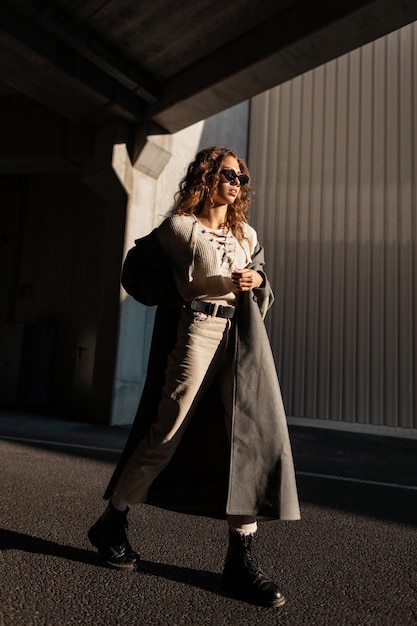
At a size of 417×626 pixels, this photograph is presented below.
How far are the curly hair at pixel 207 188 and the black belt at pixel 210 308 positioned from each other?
0.36 metres

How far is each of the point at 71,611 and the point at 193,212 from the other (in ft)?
5.04

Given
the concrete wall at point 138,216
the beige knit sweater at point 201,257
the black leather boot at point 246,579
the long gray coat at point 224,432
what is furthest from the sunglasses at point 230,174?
the concrete wall at point 138,216

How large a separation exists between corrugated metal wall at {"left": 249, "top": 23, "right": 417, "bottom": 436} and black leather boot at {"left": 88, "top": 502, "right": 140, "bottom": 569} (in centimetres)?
667

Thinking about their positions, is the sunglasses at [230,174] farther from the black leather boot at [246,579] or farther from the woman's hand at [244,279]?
the black leather boot at [246,579]

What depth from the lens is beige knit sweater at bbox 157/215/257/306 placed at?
1.86 meters

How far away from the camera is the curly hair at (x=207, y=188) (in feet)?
6.62

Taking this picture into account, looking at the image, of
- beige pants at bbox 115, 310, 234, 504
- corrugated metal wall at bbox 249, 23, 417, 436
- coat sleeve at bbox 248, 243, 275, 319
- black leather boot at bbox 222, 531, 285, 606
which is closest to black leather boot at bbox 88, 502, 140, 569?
beige pants at bbox 115, 310, 234, 504

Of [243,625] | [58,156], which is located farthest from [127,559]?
[58,156]

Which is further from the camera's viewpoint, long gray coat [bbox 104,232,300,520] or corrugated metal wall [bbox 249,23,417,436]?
corrugated metal wall [bbox 249,23,417,436]

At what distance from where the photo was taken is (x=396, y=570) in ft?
6.48

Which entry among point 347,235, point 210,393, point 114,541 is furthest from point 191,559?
point 347,235

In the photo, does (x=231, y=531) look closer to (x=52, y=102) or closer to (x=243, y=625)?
(x=243, y=625)

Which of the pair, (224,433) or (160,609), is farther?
(224,433)

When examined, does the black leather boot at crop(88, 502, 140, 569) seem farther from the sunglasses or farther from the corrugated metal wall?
the corrugated metal wall
